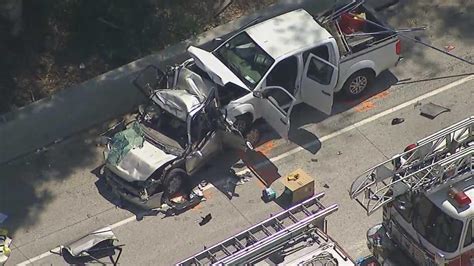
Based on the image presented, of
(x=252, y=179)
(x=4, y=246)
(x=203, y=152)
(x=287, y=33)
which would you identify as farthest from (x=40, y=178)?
(x=287, y=33)

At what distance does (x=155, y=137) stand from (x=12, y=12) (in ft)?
13.8

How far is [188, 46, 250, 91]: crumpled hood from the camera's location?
17938 millimetres

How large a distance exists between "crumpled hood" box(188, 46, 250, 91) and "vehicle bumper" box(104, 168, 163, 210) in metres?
2.35

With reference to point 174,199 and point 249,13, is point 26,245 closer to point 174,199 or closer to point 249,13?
point 174,199

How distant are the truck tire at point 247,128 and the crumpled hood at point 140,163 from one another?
1.56 meters

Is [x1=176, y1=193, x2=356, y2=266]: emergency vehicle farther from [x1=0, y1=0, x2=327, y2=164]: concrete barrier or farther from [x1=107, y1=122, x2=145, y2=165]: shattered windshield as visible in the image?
[x1=0, y1=0, x2=327, y2=164]: concrete barrier

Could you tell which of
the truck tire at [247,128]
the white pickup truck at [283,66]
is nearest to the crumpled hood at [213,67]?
the white pickup truck at [283,66]

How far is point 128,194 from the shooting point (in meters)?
17.4

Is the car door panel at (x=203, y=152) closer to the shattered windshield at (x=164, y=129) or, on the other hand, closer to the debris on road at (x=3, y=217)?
the shattered windshield at (x=164, y=129)

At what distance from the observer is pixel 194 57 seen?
18.4 m

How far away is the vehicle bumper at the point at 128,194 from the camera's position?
56.6 feet

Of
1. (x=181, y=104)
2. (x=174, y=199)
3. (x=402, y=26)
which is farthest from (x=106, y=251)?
(x=402, y=26)

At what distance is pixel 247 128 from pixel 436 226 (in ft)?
17.5

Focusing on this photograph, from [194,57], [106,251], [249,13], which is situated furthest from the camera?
[249,13]
